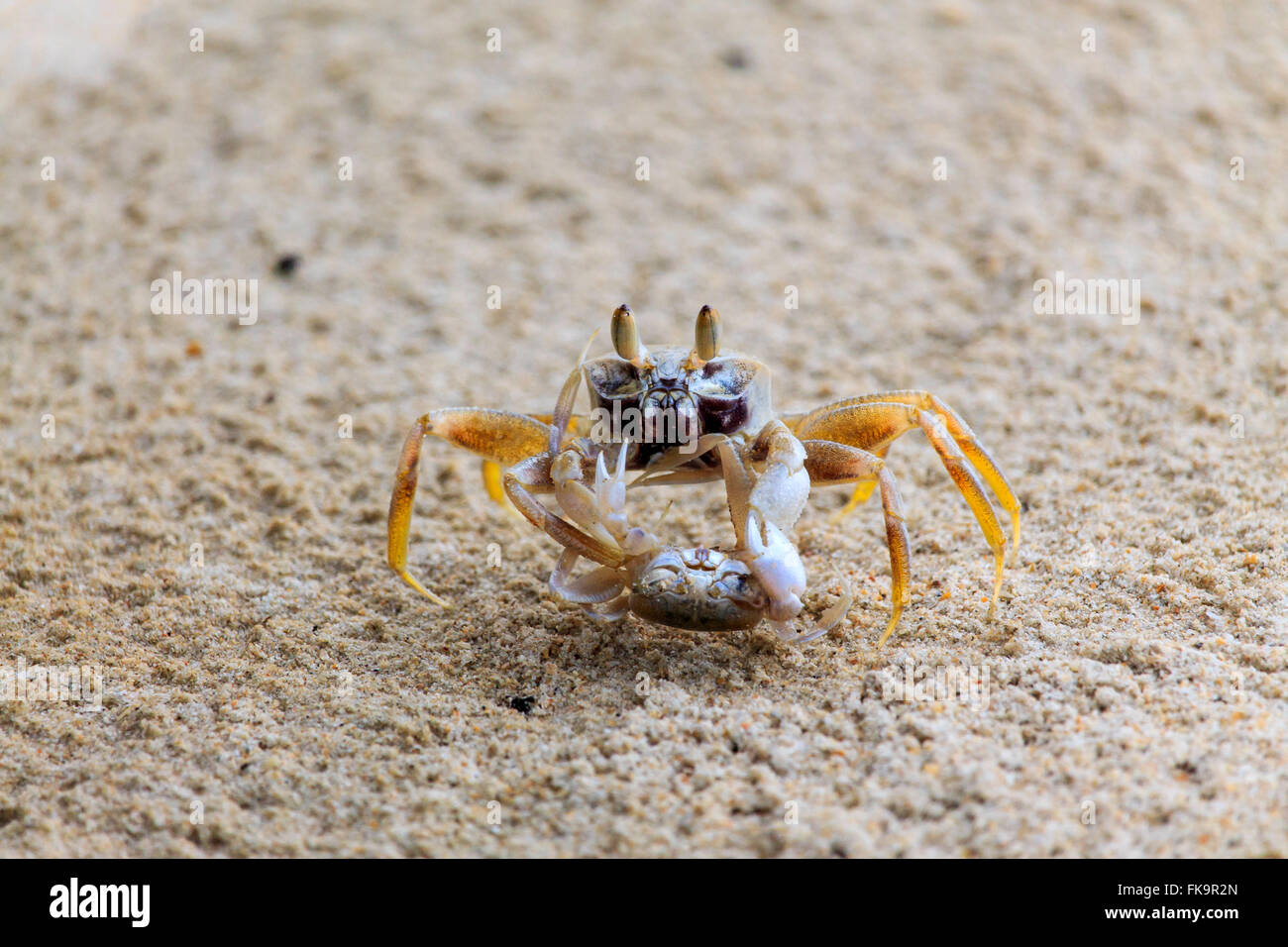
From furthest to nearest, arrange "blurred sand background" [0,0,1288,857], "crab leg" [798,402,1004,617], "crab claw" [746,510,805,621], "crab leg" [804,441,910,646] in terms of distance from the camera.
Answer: "crab leg" [798,402,1004,617]
"crab leg" [804,441,910,646]
"crab claw" [746,510,805,621]
"blurred sand background" [0,0,1288,857]

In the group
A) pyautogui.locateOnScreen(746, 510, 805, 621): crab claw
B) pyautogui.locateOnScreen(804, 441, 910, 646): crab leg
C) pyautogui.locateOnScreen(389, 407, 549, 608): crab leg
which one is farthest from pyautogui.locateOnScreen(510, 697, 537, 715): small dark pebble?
pyautogui.locateOnScreen(804, 441, 910, 646): crab leg

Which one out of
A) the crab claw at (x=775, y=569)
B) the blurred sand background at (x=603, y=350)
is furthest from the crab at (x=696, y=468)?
the blurred sand background at (x=603, y=350)

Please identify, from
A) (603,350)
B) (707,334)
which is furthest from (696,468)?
(603,350)

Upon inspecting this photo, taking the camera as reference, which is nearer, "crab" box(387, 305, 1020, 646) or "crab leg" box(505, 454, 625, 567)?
"crab" box(387, 305, 1020, 646)

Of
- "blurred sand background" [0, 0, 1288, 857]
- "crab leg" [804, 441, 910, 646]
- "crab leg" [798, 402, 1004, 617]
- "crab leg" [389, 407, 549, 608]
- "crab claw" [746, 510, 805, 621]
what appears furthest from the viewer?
"crab leg" [389, 407, 549, 608]

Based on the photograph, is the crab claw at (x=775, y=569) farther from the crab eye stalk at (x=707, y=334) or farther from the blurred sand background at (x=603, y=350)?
the crab eye stalk at (x=707, y=334)

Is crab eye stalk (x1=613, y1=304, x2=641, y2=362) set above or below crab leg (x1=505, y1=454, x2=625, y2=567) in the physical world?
above

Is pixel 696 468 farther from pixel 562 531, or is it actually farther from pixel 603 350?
pixel 603 350

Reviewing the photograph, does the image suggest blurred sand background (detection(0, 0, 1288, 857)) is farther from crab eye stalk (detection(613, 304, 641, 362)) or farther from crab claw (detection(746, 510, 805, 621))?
crab eye stalk (detection(613, 304, 641, 362))
